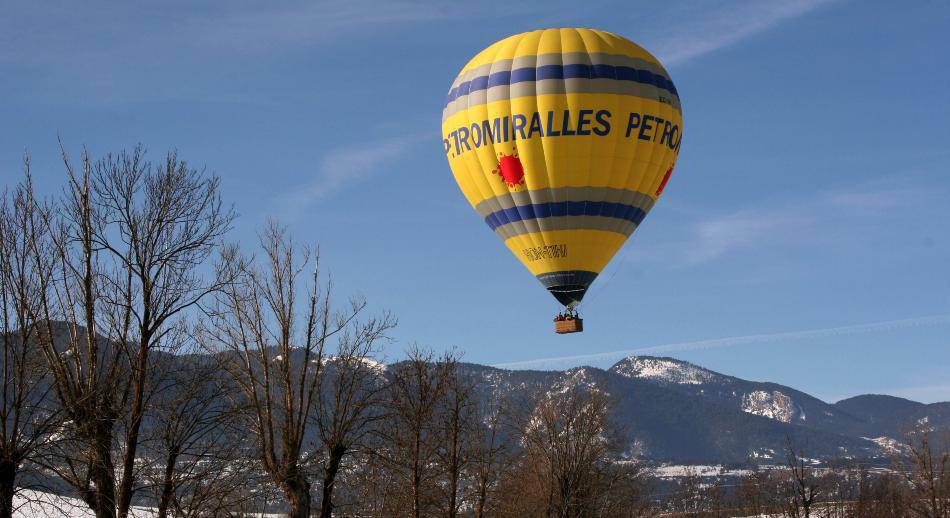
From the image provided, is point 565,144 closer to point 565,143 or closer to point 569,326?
point 565,143

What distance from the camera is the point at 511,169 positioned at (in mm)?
46156

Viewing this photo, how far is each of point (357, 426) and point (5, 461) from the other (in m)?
14.8

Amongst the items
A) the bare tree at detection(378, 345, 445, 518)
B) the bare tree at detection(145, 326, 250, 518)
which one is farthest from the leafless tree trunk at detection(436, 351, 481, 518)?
the bare tree at detection(145, 326, 250, 518)

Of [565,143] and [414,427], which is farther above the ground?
[565,143]

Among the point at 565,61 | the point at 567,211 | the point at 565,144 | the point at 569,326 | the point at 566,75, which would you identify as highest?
the point at 565,61

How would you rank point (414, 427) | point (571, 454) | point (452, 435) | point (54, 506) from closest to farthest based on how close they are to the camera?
point (54, 506), point (414, 427), point (452, 435), point (571, 454)

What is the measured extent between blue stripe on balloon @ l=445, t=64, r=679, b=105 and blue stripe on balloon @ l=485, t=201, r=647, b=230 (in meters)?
5.27

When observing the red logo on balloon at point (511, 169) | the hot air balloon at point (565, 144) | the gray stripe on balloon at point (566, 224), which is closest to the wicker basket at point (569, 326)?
the hot air balloon at point (565, 144)

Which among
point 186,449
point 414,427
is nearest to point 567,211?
point 414,427

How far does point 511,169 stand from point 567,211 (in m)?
2.95

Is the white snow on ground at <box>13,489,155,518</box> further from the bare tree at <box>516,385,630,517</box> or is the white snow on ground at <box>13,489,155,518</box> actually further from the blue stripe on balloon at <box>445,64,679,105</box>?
the bare tree at <box>516,385,630,517</box>

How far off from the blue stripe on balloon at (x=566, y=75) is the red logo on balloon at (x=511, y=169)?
3.18 m

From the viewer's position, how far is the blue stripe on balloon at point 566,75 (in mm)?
45875

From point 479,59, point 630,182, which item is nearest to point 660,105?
point 630,182
